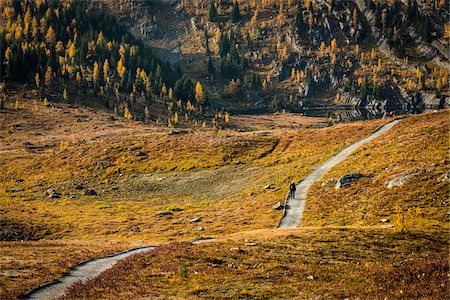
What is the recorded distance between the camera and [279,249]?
2966 cm

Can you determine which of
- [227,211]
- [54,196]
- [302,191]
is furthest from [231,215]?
[54,196]

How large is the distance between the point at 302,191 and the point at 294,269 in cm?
3687

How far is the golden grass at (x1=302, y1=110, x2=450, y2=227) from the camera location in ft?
138

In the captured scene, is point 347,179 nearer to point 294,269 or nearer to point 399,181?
point 399,181

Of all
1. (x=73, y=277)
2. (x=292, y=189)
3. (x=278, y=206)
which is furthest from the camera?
(x=292, y=189)

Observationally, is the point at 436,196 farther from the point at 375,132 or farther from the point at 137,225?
the point at 375,132

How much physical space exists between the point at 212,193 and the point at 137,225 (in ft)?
71.8

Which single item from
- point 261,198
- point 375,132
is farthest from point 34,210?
point 375,132

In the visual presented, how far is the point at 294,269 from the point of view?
2352 cm

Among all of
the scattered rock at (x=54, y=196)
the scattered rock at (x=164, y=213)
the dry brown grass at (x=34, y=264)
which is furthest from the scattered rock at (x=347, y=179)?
the scattered rock at (x=54, y=196)

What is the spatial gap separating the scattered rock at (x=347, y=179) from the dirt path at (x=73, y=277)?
3258 cm

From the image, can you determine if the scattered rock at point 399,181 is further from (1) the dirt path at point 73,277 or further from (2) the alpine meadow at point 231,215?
(1) the dirt path at point 73,277

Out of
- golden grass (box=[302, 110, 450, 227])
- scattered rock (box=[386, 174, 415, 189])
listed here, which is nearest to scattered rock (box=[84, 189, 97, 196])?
golden grass (box=[302, 110, 450, 227])

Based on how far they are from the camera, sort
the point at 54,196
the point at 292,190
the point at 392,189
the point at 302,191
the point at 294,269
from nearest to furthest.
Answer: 1. the point at 294,269
2. the point at 392,189
3. the point at 292,190
4. the point at 302,191
5. the point at 54,196
